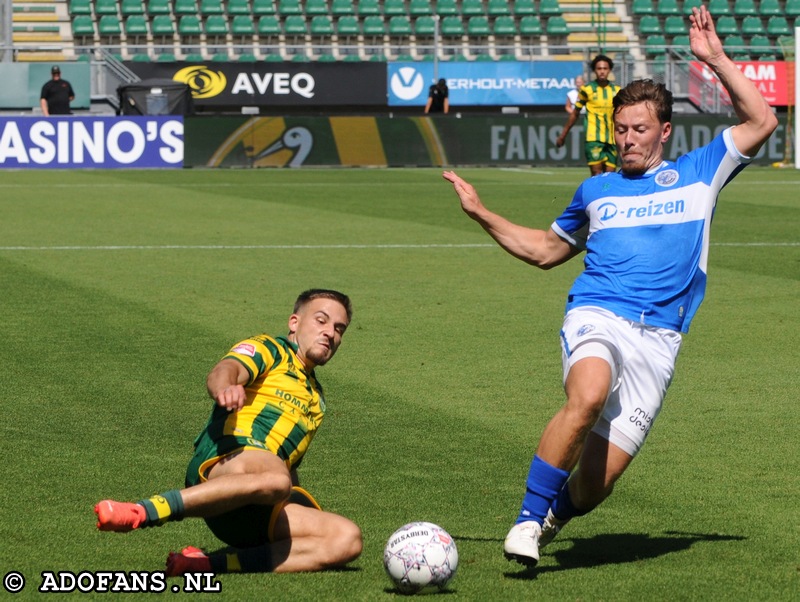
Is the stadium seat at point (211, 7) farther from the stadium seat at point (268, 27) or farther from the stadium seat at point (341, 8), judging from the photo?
the stadium seat at point (341, 8)

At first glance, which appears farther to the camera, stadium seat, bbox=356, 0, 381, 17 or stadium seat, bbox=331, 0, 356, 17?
stadium seat, bbox=356, 0, 381, 17

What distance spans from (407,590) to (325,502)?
4.16 feet

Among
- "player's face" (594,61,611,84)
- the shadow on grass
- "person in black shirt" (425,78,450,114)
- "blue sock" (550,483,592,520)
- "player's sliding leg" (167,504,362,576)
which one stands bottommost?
the shadow on grass

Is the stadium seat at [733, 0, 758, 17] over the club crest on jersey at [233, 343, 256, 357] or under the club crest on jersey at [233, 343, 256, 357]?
over

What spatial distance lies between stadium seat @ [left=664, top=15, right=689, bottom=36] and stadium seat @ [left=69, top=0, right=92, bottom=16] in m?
16.9

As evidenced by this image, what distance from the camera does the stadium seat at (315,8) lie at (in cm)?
4019

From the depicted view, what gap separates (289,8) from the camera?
131 ft

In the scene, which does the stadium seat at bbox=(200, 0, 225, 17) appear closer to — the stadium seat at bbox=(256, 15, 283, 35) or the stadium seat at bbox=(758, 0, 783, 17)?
the stadium seat at bbox=(256, 15, 283, 35)

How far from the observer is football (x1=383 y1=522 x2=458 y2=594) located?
468 cm

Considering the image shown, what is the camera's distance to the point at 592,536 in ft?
18.2

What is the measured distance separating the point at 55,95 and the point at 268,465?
27595 millimetres

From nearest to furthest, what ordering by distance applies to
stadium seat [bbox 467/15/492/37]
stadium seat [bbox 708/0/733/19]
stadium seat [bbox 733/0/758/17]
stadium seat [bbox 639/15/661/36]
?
stadium seat [bbox 467/15/492/37] → stadium seat [bbox 639/15/661/36] → stadium seat [bbox 708/0/733/19] → stadium seat [bbox 733/0/758/17]

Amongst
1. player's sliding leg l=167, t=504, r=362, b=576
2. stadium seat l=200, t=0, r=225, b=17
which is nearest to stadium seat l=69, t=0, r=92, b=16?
stadium seat l=200, t=0, r=225, b=17

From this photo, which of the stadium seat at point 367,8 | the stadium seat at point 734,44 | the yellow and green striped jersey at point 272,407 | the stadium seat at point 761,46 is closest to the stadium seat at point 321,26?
the stadium seat at point 367,8
